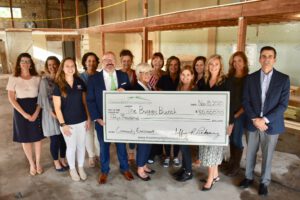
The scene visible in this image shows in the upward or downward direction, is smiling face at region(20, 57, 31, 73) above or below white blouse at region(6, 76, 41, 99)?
above

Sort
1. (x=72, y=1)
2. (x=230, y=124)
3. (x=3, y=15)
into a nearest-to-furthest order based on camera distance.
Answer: (x=230, y=124) → (x=3, y=15) → (x=72, y=1)

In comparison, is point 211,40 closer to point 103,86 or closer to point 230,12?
point 230,12

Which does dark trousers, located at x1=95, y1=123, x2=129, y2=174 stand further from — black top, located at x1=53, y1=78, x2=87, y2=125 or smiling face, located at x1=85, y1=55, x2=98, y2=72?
smiling face, located at x1=85, y1=55, x2=98, y2=72

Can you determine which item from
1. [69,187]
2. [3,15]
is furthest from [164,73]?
[3,15]

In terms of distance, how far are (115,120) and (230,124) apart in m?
1.32

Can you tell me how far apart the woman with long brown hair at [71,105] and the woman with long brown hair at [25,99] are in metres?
0.40

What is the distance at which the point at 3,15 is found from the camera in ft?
52.9

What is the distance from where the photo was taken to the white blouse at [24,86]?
10.3ft

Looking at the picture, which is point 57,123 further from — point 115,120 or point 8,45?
point 8,45

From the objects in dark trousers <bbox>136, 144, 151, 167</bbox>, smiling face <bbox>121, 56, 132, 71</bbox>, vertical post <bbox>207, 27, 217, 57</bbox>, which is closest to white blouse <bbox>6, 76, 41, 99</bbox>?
smiling face <bbox>121, 56, 132, 71</bbox>

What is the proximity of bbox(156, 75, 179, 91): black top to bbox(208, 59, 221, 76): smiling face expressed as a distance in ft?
2.10

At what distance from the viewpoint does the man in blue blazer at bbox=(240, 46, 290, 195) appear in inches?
106

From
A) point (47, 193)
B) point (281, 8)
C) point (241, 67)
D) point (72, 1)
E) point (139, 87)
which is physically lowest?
point (47, 193)

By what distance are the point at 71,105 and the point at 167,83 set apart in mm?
1243
